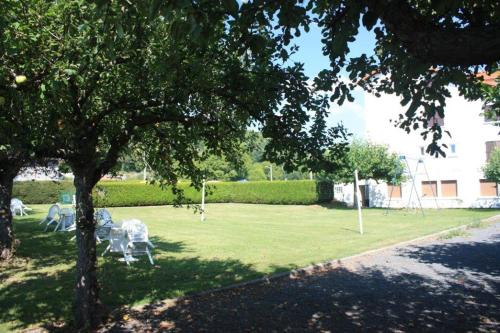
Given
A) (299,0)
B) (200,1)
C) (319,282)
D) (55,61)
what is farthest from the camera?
(319,282)

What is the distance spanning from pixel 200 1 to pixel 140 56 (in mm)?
3556

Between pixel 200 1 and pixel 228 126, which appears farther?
pixel 228 126

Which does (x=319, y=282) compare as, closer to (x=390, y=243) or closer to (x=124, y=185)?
(x=390, y=243)

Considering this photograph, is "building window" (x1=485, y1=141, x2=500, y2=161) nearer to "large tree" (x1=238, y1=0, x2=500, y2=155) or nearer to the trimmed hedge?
the trimmed hedge

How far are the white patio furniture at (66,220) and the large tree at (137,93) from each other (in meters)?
12.7

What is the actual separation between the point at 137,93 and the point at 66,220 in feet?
47.6

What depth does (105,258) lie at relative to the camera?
12.3 meters

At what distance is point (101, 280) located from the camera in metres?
9.44

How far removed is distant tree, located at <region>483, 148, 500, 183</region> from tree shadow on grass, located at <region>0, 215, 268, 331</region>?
24.9 meters

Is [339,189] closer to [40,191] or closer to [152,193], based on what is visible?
[152,193]

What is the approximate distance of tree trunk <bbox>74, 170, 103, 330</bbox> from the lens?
6.41 m

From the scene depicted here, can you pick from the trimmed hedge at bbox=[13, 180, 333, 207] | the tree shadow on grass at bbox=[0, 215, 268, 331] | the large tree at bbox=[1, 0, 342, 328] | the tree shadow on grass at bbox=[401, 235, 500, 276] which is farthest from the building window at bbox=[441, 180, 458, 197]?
the large tree at bbox=[1, 0, 342, 328]

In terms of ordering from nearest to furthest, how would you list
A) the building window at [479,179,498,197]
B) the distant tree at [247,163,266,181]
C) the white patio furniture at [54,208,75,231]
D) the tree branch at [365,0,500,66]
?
the tree branch at [365,0,500,66] < the white patio furniture at [54,208,75,231] < the building window at [479,179,498,197] < the distant tree at [247,163,266,181]

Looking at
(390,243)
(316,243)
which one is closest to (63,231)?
(316,243)
